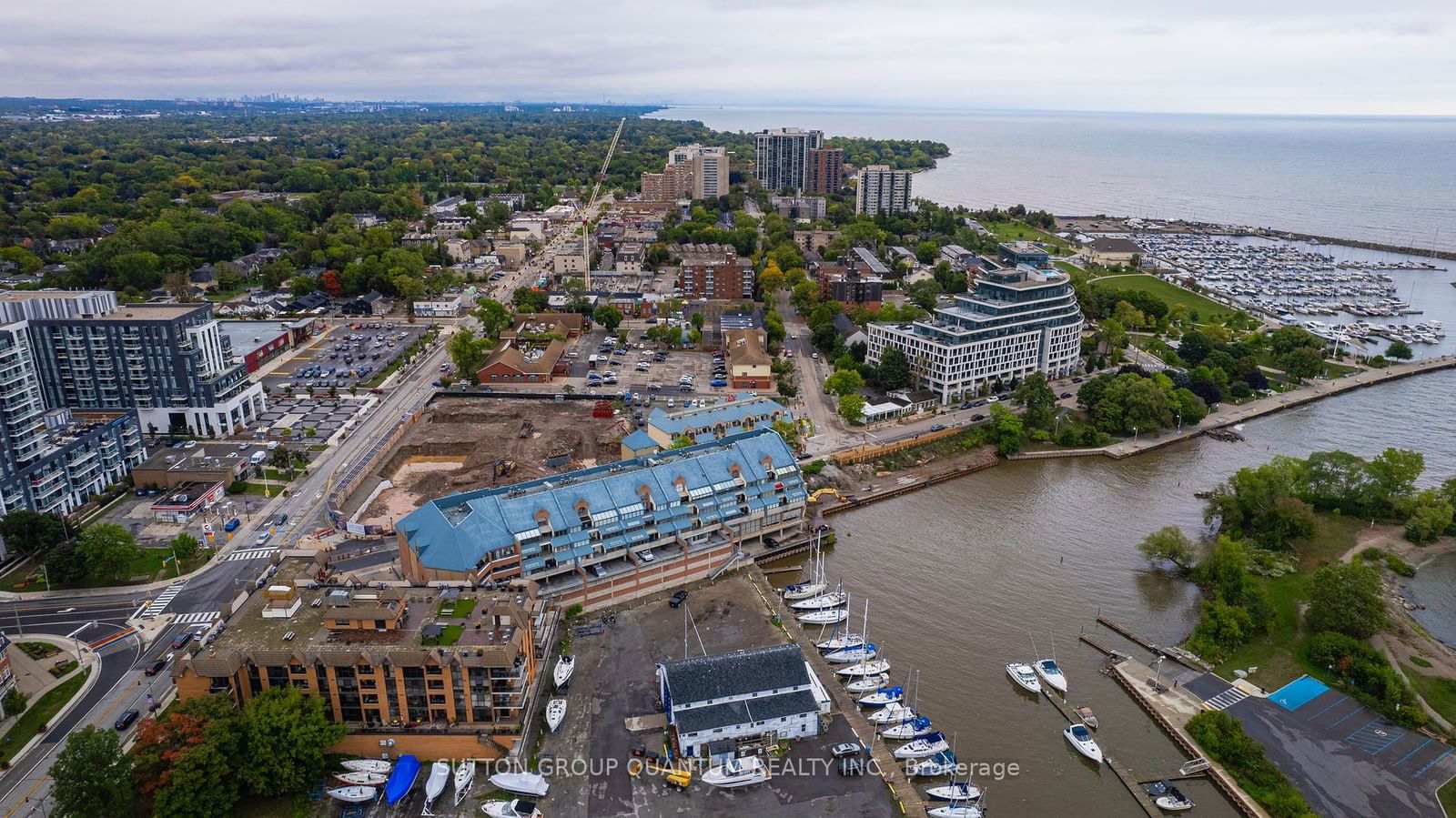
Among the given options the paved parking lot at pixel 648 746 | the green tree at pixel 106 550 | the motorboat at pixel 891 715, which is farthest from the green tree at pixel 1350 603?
the green tree at pixel 106 550

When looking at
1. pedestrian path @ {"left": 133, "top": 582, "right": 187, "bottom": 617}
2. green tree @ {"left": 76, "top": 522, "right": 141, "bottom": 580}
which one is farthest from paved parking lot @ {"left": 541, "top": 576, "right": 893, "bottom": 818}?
green tree @ {"left": 76, "top": 522, "right": 141, "bottom": 580}

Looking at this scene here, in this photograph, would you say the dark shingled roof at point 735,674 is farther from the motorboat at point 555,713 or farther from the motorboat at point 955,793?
the motorboat at point 955,793

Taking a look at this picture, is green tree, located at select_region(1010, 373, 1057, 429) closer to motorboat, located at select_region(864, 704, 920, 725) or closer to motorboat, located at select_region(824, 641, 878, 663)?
motorboat, located at select_region(824, 641, 878, 663)

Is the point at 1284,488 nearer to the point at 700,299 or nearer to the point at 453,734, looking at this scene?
the point at 453,734

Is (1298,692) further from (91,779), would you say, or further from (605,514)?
(91,779)

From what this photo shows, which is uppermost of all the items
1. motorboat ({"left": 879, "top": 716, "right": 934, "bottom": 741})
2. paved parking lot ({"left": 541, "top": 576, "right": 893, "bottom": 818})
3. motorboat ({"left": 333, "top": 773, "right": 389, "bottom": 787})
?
motorboat ({"left": 333, "top": 773, "right": 389, "bottom": 787})

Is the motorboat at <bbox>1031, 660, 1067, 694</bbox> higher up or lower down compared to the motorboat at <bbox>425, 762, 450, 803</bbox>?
lower down
